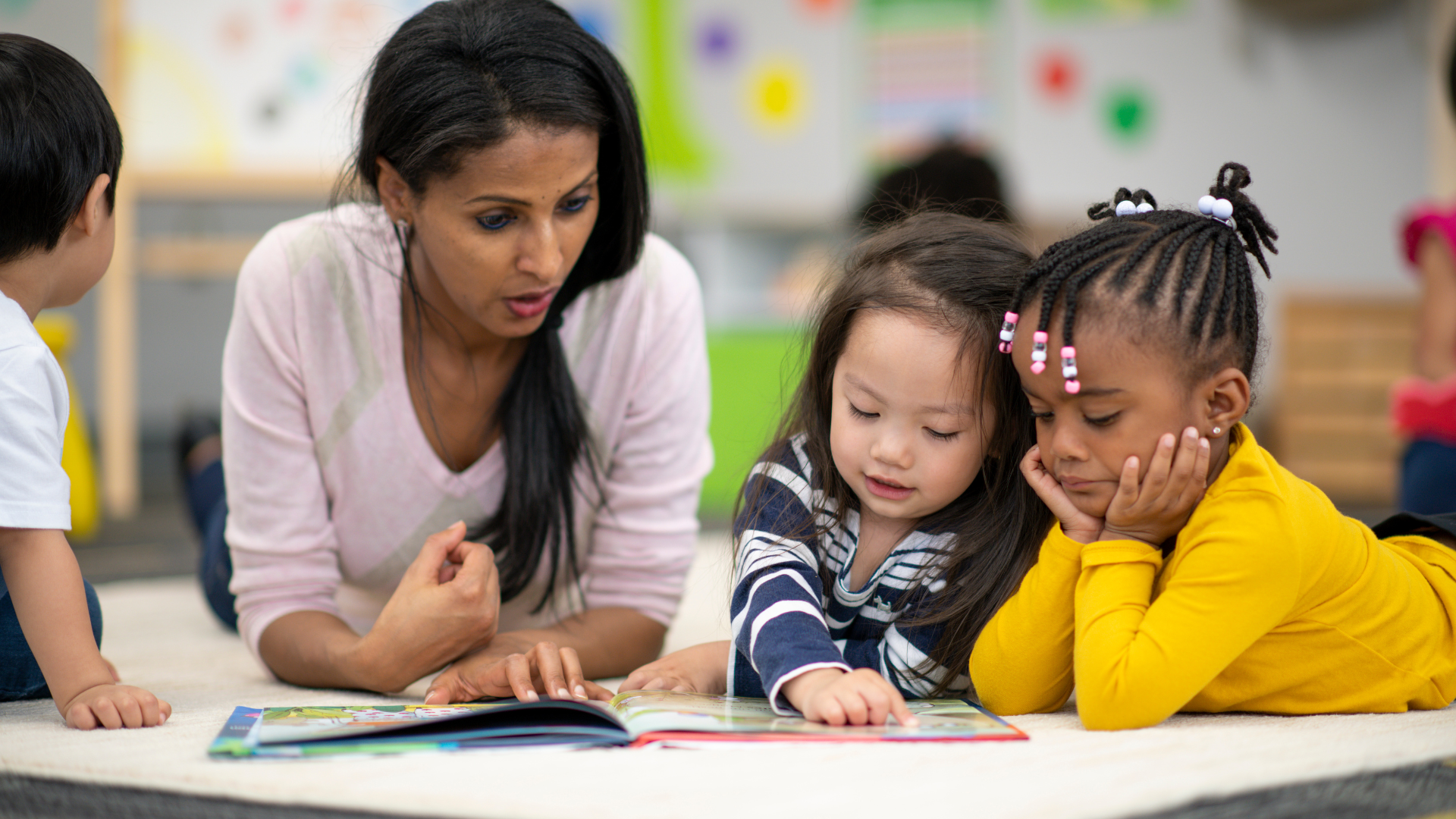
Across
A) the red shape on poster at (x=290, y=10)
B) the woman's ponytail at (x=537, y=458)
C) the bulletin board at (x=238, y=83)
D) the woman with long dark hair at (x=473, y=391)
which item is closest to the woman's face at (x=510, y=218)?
the woman with long dark hair at (x=473, y=391)

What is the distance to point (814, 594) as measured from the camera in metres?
0.95

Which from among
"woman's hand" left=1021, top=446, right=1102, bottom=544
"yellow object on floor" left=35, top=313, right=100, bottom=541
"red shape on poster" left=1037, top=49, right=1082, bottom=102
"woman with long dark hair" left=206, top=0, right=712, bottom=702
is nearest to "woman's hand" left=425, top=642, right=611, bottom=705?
"woman with long dark hair" left=206, top=0, right=712, bottom=702

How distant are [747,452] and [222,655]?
165cm

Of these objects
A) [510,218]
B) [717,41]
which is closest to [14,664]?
[510,218]

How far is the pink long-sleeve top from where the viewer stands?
1123mm

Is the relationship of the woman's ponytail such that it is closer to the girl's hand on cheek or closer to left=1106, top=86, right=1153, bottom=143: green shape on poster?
the girl's hand on cheek

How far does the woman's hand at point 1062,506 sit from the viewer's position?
90 cm

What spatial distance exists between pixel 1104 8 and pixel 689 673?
346 centimetres

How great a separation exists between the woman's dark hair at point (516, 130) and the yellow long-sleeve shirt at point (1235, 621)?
44cm

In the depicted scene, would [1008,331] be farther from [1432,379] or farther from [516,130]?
[1432,379]

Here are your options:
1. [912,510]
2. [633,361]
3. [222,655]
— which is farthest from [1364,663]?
[222,655]

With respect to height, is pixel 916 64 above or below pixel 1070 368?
above

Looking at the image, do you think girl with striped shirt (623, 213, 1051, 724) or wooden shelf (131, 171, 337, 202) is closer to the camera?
girl with striped shirt (623, 213, 1051, 724)

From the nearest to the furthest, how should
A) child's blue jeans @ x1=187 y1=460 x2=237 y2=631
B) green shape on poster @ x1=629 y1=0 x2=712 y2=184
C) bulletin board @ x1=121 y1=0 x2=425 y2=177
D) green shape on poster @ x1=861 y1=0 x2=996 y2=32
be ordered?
child's blue jeans @ x1=187 y1=460 x2=237 y2=631 < bulletin board @ x1=121 y1=0 x2=425 y2=177 < green shape on poster @ x1=629 y1=0 x2=712 y2=184 < green shape on poster @ x1=861 y1=0 x2=996 y2=32
